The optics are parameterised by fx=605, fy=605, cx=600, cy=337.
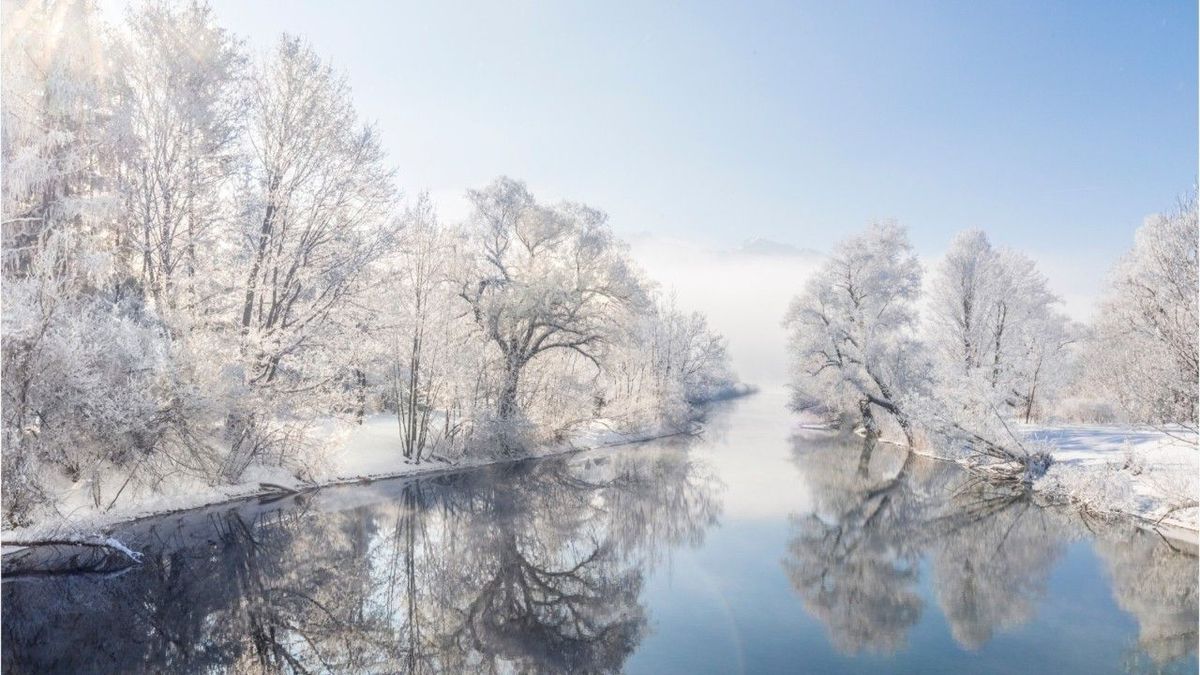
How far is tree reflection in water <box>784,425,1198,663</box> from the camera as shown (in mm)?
9680

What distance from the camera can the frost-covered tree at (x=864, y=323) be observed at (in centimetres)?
3170

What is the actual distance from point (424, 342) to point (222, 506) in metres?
9.52

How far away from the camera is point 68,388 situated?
35.3 feet

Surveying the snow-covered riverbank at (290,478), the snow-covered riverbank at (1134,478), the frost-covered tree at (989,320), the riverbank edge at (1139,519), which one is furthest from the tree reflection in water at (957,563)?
the frost-covered tree at (989,320)

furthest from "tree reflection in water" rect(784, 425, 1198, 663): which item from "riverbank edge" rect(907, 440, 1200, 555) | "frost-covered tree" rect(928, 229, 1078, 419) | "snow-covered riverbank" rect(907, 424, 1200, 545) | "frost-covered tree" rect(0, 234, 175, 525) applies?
"frost-covered tree" rect(928, 229, 1078, 419)

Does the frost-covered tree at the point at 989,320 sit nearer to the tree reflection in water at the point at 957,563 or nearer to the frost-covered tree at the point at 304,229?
the tree reflection in water at the point at 957,563

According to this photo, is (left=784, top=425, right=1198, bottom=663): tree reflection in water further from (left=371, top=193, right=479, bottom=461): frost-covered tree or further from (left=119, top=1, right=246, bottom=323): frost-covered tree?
(left=119, top=1, right=246, bottom=323): frost-covered tree

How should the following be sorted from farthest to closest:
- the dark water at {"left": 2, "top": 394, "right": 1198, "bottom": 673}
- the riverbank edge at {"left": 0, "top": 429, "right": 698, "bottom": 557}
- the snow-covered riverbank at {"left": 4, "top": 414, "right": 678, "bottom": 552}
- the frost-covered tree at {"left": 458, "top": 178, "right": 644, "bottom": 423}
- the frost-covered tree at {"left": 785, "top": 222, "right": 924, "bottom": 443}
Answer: the frost-covered tree at {"left": 785, "top": 222, "right": 924, "bottom": 443} < the frost-covered tree at {"left": 458, "top": 178, "right": 644, "bottom": 423} < the snow-covered riverbank at {"left": 4, "top": 414, "right": 678, "bottom": 552} < the riverbank edge at {"left": 0, "top": 429, "right": 698, "bottom": 557} < the dark water at {"left": 2, "top": 394, "right": 1198, "bottom": 673}

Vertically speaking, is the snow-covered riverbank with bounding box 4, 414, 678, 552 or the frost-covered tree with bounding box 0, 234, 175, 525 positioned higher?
the frost-covered tree with bounding box 0, 234, 175, 525

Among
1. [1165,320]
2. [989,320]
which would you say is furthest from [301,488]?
[989,320]

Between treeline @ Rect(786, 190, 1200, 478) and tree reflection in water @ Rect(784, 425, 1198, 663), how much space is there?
4093mm

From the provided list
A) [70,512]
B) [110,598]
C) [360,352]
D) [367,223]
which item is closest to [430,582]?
[110,598]

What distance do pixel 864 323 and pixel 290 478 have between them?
27931 millimetres

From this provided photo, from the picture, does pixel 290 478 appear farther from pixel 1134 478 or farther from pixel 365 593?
pixel 1134 478
